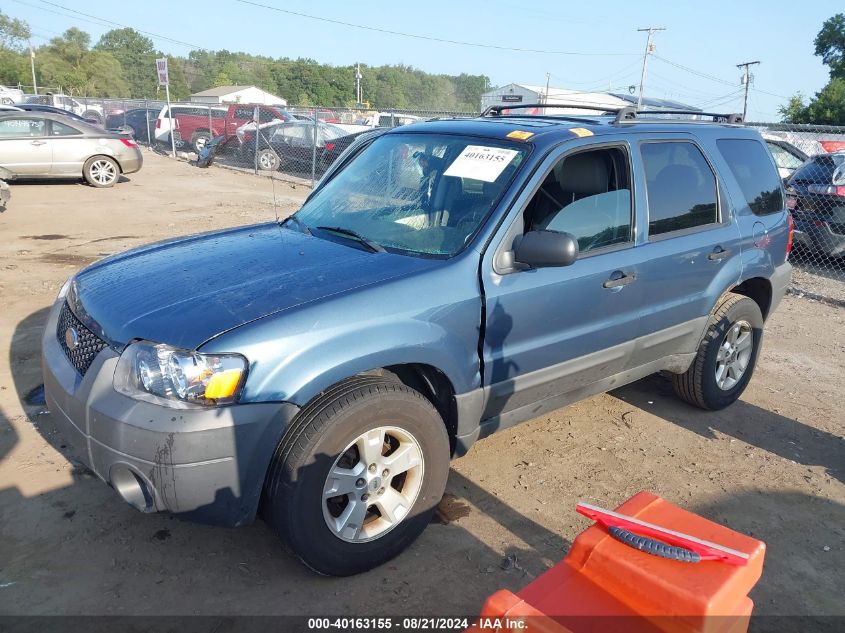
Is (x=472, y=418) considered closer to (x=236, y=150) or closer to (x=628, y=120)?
(x=628, y=120)

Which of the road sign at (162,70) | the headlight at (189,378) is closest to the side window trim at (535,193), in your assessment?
the headlight at (189,378)

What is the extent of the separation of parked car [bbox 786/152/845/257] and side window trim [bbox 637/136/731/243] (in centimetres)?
591

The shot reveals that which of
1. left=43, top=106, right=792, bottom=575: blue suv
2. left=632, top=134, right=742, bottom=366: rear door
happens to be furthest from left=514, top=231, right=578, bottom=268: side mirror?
left=632, top=134, right=742, bottom=366: rear door

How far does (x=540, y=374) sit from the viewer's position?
348 cm

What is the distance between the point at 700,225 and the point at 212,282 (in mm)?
2988

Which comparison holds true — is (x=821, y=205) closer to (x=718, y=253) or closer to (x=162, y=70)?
(x=718, y=253)

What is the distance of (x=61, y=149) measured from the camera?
545 inches

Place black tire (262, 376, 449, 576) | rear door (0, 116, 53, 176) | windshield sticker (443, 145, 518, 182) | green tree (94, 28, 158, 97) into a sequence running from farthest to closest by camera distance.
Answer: green tree (94, 28, 158, 97) < rear door (0, 116, 53, 176) < windshield sticker (443, 145, 518, 182) < black tire (262, 376, 449, 576)

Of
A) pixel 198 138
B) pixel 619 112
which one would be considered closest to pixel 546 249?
pixel 619 112

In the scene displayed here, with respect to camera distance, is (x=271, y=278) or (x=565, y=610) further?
(x=271, y=278)

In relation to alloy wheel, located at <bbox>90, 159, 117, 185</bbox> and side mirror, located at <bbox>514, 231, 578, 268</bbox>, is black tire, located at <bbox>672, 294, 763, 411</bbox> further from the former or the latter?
alloy wheel, located at <bbox>90, 159, 117, 185</bbox>

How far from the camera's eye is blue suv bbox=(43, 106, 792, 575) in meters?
2.52

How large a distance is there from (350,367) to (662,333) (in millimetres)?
2264

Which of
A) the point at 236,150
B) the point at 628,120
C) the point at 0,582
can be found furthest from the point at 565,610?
the point at 236,150
